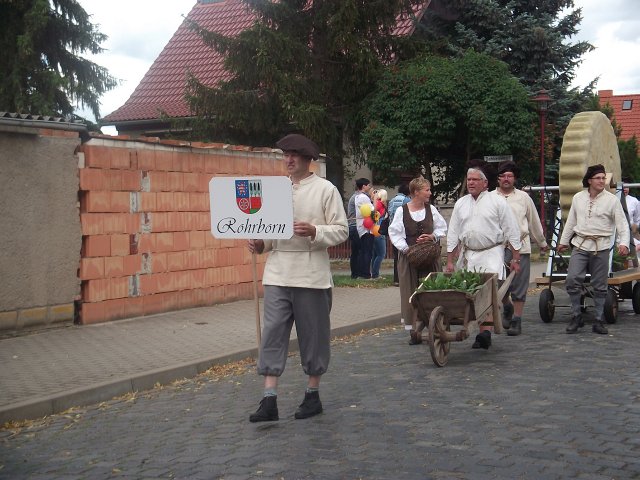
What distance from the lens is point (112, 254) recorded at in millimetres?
12086

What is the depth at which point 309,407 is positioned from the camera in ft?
22.9

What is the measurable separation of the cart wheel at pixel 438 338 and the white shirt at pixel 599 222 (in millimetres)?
2745

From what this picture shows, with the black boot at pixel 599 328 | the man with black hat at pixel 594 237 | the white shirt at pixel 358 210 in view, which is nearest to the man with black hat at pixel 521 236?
the man with black hat at pixel 594 237

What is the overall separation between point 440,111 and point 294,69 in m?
3.63

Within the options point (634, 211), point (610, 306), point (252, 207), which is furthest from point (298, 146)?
point (634, 211)

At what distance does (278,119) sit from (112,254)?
11866 mm

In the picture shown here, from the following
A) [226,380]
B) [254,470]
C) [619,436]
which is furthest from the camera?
[226,380]

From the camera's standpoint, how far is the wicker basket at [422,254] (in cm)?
1049

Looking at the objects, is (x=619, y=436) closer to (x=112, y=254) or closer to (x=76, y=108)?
(x=112, y=254)

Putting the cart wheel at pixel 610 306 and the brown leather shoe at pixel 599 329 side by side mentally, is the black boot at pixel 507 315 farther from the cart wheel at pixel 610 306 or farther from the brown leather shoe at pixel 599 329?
the cart wheel at pixel 610 306

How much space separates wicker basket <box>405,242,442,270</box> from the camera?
1049 cm

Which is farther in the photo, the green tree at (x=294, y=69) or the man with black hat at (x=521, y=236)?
the green tree at (x=294, y=69)

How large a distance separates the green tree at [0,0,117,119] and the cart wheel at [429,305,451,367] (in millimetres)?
20250

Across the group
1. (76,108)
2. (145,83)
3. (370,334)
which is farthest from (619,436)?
(145,83)
